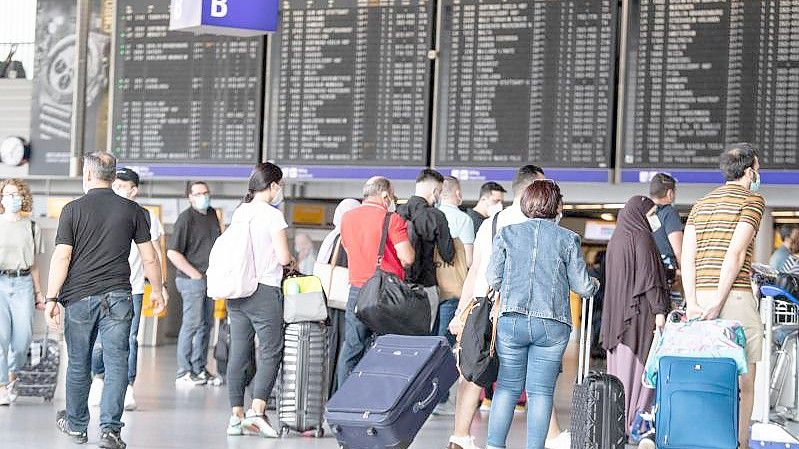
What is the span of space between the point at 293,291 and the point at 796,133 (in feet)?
13.2

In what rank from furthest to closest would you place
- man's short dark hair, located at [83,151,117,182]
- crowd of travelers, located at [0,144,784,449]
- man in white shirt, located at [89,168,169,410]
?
man in white shirt, located at [89,168,169,410] < man's short dark hair, located at [83,151,117,182] < crowd of travelers, located at [0,144,784,449]

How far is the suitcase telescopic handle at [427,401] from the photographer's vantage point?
6.27 metres

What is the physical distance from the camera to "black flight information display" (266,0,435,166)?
10.3 m

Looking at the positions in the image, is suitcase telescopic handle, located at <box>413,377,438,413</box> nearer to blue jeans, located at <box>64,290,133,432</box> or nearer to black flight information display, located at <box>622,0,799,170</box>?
blue jeans, located at <box>64,290,133,432</box>

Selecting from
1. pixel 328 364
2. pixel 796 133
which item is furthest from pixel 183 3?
pixel 796 133

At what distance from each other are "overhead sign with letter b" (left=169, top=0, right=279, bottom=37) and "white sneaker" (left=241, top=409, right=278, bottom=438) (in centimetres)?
268

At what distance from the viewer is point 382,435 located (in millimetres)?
6168

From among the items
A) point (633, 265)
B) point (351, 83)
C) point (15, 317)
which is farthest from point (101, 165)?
point (351, 83)

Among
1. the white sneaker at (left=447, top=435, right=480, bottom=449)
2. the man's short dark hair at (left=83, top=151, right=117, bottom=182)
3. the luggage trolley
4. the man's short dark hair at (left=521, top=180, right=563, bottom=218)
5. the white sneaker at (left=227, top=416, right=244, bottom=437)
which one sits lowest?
the white sneaker at (left=227, top=416, right=244, bottom=437)

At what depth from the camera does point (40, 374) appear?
27.9ft

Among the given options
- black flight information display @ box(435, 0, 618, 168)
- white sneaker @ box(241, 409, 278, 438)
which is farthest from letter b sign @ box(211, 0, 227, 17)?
white sneaker @ box(241, 409, 278, 438)

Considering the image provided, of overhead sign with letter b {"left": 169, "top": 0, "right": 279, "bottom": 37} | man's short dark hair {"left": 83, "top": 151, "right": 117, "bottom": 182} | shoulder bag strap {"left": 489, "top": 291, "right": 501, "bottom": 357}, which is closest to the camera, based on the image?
shoulder bag strap {"left": 489, "top": 291, "right": 501, "bottom": 357}

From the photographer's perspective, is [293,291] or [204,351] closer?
[293,291]

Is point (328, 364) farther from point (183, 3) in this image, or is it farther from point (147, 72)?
point (147, 72)
